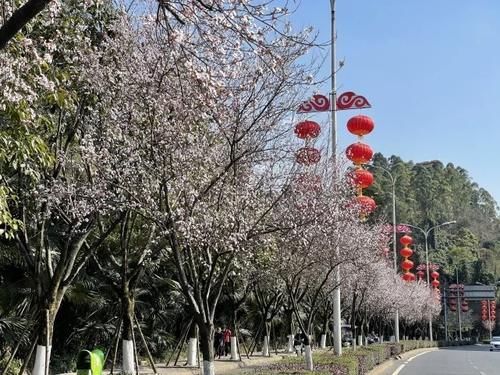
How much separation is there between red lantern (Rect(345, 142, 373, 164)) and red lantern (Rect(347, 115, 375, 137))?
826 mm

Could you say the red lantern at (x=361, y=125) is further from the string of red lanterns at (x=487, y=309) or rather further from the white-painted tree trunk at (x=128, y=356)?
the string of red lanterns at (x=487, y=309)

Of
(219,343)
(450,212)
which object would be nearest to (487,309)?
(450,212)

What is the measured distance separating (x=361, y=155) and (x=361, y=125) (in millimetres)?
1402

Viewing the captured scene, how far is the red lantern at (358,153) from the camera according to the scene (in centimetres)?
2246

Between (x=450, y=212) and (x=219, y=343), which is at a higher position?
(x=450, y=212)

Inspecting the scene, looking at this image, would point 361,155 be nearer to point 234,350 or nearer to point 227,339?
point 234,350

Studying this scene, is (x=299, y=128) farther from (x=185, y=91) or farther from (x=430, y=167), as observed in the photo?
(x=430, y=167)

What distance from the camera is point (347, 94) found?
20.7 m

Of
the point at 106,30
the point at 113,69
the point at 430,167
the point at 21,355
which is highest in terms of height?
the point at 430,167

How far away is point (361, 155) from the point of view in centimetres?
2267

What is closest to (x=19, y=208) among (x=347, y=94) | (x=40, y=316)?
(x=40, y=316)

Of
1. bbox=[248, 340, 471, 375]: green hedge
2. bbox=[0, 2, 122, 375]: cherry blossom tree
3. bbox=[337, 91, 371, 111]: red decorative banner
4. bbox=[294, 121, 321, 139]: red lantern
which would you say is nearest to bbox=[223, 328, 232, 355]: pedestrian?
bbox=[248, 340, 471, 375]: green hedge

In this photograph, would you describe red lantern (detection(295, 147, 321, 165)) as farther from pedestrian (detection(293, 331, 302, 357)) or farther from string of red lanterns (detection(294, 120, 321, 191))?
pedestrian (detection(293, 331, 302, 357))

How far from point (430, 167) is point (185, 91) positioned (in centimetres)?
15451
